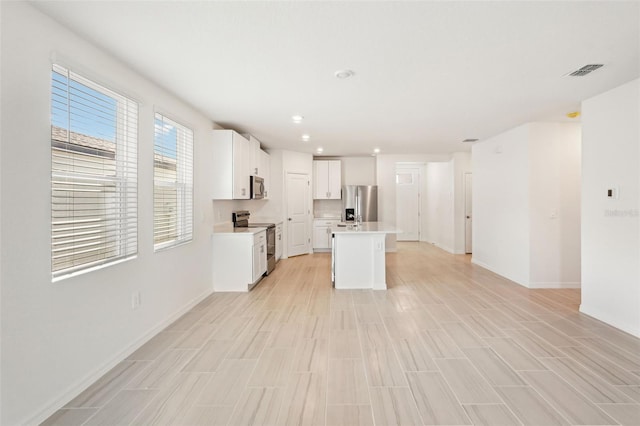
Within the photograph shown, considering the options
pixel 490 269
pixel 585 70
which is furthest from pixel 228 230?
pixel 490 269

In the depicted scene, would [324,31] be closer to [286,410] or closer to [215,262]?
[286,410]

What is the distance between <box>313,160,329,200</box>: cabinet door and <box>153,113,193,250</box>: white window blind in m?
4.43

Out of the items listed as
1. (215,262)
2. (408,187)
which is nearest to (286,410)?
(215,262)

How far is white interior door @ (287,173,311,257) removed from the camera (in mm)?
7265

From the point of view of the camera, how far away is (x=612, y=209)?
10.6ft

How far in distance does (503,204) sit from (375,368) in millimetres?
4199

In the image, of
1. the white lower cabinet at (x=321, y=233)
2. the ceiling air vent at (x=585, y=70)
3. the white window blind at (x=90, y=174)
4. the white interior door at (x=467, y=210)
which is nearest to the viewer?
the white window blind at (x=90, y=174)

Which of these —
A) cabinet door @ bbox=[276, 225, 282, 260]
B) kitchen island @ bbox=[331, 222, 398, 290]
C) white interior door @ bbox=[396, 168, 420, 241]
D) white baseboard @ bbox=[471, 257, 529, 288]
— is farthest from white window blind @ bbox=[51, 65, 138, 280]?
white interior door @ bbox=[396, 168, 420, 241]

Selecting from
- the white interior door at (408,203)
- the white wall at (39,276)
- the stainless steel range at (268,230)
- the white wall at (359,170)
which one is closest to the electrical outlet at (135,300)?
the white wall at (39,276)

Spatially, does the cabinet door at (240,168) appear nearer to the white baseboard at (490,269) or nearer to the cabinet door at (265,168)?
the cabinet door at (265,168)

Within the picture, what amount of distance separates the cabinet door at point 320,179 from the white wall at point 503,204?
352 centimetres

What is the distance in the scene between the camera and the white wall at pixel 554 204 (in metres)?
4.57

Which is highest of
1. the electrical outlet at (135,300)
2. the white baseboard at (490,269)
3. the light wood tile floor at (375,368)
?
the electrical outlet at (135,300)

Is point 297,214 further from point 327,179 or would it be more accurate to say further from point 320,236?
point 327,179
